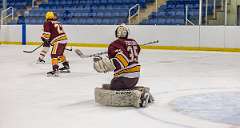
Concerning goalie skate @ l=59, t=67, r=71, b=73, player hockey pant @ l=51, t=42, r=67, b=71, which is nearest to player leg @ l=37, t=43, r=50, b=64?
goalie skate @ l=59, t=67, r=71, b=73

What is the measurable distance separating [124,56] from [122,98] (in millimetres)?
430

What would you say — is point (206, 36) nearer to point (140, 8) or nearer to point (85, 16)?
point (140, 8)

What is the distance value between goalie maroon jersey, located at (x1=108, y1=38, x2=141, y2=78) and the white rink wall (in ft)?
29.1

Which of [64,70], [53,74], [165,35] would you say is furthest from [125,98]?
[165,35]

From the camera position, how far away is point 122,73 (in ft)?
16.8

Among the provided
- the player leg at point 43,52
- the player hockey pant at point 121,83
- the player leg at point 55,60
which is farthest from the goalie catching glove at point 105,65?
the player leg at point 43,52

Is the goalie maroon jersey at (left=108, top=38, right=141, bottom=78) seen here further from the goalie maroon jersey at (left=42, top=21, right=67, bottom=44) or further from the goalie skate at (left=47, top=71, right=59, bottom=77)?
the goalie maroon jersey at (left=42, top=21, right=67, bottom=44)

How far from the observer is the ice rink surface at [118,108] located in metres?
4.36

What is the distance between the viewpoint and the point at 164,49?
1448 cm

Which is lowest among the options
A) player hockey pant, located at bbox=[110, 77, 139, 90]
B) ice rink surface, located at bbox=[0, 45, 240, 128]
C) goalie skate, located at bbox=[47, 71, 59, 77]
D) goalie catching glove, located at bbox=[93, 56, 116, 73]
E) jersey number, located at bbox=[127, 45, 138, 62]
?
ice rink surface, located at bbox=[0, 45, 240, 128]

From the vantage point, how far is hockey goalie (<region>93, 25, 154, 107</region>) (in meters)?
5.02

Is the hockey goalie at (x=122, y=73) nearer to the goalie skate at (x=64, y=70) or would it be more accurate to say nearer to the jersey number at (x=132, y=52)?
the jersey number at (x=132, y=52)

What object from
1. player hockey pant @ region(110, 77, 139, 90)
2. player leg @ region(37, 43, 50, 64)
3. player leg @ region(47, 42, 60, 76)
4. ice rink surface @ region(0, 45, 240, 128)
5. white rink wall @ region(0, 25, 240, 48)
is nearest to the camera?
ice rink surface @ region(0, 45, 240, 128)

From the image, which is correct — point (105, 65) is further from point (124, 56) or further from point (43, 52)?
point (43, 52)
